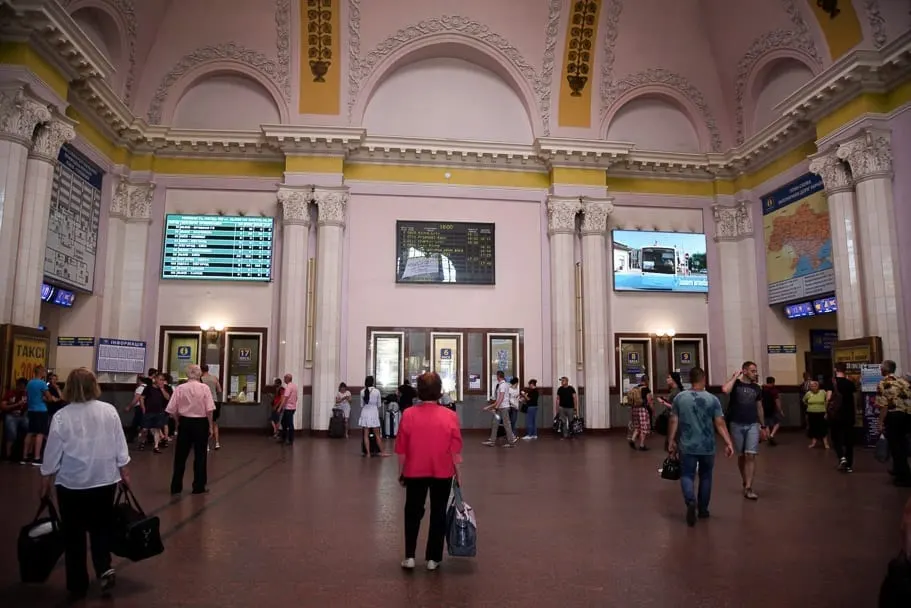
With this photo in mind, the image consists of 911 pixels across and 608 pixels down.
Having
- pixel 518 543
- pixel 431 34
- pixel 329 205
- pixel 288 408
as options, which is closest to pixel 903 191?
pixel 431 34

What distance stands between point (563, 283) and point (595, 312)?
1.16 meters

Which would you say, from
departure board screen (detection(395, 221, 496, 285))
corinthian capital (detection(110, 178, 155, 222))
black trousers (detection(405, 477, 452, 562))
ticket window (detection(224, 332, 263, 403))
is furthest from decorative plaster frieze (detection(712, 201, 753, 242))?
black trousers (detection(405, 477, 452, 562))

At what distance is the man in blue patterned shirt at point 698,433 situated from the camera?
20.0ft

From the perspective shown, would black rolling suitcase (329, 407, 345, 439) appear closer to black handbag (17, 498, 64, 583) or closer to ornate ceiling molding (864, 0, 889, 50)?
black handbag (17, 498, 64, 583)

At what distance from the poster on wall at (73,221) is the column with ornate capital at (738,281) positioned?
16.7m

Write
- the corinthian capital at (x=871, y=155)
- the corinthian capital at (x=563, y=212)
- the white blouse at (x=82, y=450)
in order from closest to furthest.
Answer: the white blouse at (x=82, y=450) → the corinthian capital at (x=871, y=155) → the corinthian capital at (x=563, y=212)

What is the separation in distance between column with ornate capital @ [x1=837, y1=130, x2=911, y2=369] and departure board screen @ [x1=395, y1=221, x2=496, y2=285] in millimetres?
8586

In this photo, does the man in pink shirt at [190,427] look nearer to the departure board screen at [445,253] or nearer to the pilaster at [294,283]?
the pilaster at [294,283]

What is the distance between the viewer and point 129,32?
15.4 m

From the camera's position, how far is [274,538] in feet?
17.1

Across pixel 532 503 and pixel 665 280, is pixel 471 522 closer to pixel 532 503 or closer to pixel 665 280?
pixel 532 503

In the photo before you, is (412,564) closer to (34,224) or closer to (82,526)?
(82,526)

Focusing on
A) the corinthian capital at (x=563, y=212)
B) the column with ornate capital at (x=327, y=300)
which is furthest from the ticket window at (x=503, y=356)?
the column with ornate capital at (x=327, y=300)

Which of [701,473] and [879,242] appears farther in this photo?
[879,242]
